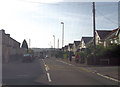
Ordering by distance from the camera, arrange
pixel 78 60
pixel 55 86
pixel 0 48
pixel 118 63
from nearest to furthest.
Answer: pixel 55 86 < pixel 118 63 < pixel 0 48 < pixel 78 60

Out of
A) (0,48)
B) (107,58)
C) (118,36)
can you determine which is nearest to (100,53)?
(107,58)

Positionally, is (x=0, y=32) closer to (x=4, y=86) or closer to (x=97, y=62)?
(x=97, y=62)

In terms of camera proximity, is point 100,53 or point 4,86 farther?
point 100,53

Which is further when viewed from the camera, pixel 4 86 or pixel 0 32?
pixel 0 32

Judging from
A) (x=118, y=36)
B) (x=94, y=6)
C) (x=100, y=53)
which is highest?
(x=94, y=6)

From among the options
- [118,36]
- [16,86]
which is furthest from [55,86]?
[118,36]

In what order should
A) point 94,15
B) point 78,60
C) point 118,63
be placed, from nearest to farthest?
point 94,15, point 118,63, point 78,60

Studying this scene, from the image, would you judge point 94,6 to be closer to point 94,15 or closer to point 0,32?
point 94,15

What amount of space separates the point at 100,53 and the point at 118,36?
323 inches

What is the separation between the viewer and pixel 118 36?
34438mm

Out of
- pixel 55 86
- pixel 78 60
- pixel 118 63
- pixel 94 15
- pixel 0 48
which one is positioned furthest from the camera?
pixel 78 60

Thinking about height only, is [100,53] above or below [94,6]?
below

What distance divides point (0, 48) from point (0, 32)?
109 inches

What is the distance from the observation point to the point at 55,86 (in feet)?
32.3
